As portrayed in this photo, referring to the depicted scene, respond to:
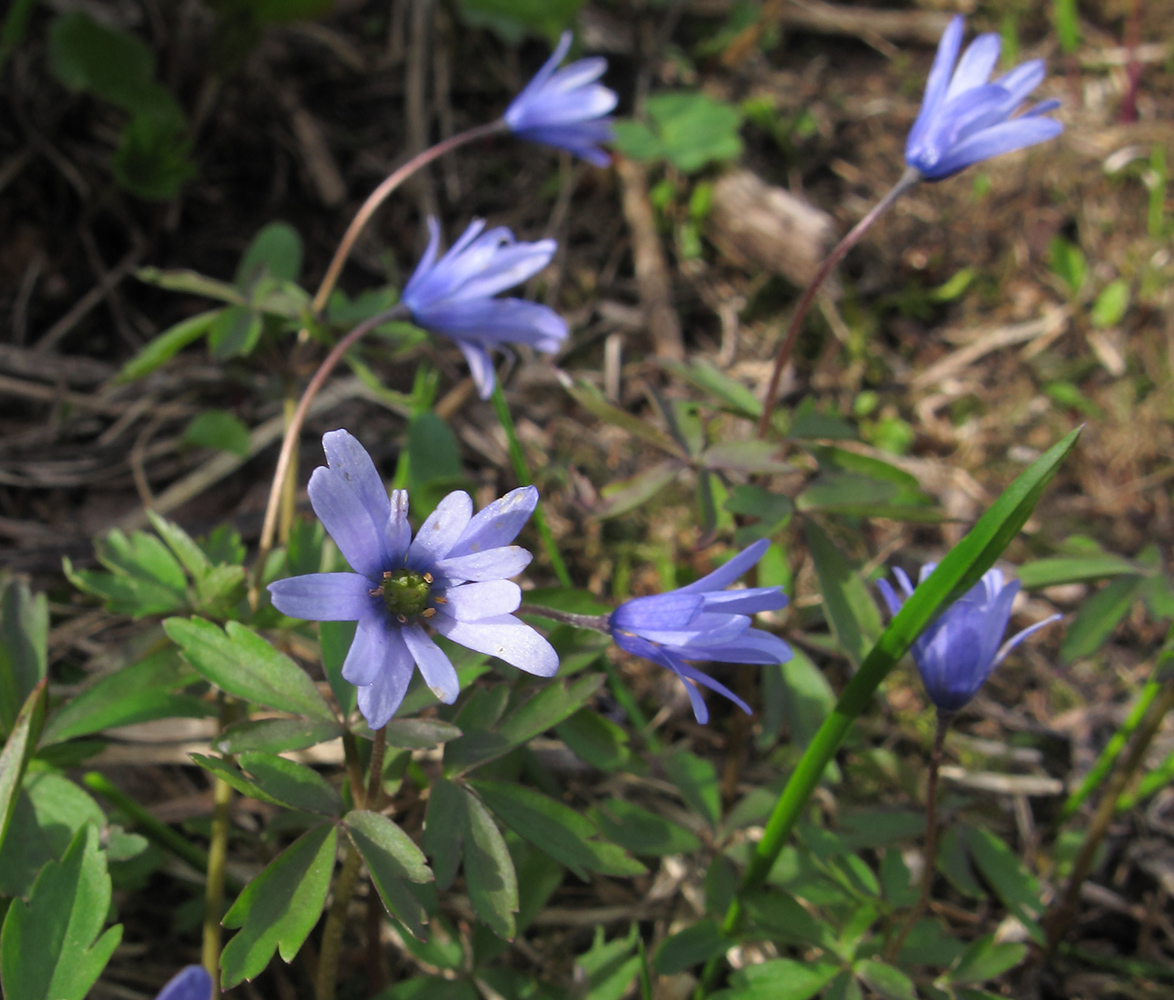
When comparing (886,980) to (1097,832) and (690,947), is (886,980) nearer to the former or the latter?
(690,947)

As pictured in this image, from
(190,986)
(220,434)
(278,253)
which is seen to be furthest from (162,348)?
(190,986)

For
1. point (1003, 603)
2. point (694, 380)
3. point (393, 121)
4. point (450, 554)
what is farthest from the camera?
point (393, 121)

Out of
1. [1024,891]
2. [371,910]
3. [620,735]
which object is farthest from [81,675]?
[1024,891]

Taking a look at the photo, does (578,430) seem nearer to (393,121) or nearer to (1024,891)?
(393,121)

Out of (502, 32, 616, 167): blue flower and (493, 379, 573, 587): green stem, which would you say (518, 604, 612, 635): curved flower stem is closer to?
(493, 379, 573, 587): green stem

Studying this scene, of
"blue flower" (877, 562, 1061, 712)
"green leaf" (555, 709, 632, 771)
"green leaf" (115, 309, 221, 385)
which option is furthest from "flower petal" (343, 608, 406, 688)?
"green leaf" (115, 309, 221, 385)

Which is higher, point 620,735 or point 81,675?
point 620,735
